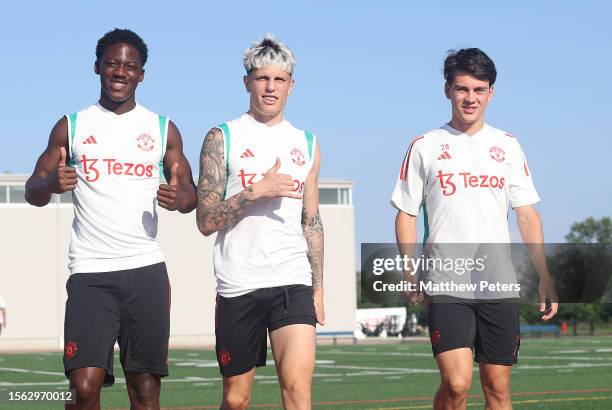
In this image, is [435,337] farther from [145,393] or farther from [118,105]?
[118,105]

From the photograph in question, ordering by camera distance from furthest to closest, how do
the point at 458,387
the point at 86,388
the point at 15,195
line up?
the point at 15,195
the point at 458,387
the point at 86,388

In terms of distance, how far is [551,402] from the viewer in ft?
48.4

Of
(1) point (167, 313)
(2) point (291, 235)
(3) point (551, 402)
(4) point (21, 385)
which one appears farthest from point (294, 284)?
(4) point (21, 385)

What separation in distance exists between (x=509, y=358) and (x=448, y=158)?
1.39 meters

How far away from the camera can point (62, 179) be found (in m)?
6.96

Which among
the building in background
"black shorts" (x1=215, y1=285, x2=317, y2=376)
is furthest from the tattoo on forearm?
the building in background

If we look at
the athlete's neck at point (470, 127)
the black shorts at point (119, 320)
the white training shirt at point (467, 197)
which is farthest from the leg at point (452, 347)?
the black shorts at point (119, 320)

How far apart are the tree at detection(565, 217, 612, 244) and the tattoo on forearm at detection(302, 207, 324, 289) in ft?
340

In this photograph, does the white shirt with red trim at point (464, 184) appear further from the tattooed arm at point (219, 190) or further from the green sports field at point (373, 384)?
the green sports field at point (373, 384)

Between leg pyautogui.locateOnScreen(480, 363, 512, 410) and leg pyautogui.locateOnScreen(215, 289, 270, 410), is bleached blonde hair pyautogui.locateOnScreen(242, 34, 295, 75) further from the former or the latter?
leg pyautogui.locateOnScreen(480, 363, 512, 410)

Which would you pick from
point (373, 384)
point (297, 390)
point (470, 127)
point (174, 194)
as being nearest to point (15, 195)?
point (373, 384)

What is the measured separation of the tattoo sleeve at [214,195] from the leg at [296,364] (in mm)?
752

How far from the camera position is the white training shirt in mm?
8070

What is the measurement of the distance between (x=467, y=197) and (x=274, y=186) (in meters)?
1.58
